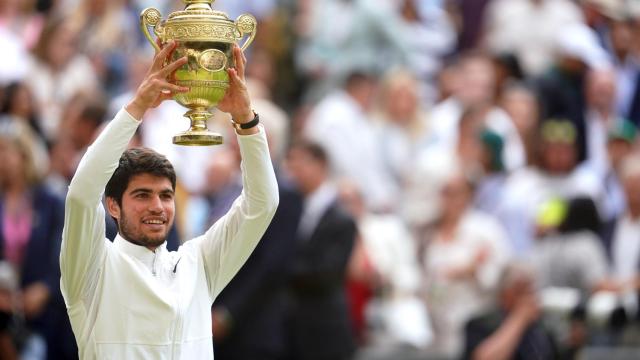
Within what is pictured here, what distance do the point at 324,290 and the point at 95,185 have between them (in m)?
5.82

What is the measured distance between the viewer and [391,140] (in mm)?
14531

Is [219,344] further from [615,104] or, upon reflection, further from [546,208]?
[615,104]

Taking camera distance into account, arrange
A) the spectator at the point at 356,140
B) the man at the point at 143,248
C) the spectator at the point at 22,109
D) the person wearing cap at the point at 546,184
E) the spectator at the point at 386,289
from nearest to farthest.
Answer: the man at the point at 143,248
the spectator at the point at 386,289
the person wearing cap at the point at 546,184
the spectator at the point at 22,109
the spectator at the point at 356,140

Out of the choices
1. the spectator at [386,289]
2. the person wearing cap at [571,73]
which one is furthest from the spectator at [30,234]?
the person wearing cap at [571,73]

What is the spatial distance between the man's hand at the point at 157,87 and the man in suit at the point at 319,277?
547 centimetres

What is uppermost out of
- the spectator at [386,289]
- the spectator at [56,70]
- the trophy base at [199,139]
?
the spectator at [56,70]

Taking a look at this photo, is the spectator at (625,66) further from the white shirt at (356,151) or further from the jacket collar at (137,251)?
the jacket collar at (137,251)

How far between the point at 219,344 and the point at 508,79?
196 inches

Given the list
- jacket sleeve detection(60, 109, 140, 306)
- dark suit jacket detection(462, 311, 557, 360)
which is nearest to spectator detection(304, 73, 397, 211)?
dark suit jacket detection(462, 311, 557, 360)

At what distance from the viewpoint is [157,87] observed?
6.30 meters

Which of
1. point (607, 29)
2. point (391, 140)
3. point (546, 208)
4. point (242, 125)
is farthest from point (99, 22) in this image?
point (242, 125)

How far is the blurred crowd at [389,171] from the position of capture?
11.5 m

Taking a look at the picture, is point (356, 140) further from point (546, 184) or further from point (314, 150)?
point (314, 150)

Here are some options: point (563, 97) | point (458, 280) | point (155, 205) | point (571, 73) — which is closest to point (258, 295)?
point (458, 280)
